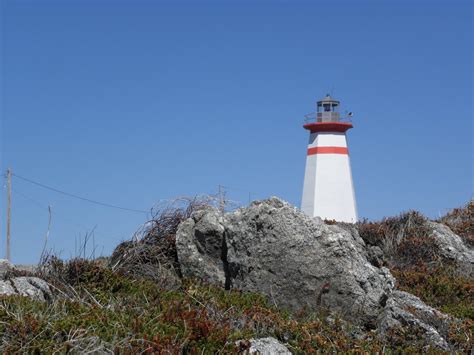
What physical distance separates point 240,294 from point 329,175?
25695mm

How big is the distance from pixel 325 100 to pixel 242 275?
29.2 meters

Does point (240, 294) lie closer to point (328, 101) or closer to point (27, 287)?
point (27, 287)

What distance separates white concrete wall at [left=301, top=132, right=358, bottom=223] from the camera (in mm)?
34188

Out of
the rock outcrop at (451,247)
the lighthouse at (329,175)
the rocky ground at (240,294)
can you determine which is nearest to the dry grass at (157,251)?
the rocky ground at (240,294)

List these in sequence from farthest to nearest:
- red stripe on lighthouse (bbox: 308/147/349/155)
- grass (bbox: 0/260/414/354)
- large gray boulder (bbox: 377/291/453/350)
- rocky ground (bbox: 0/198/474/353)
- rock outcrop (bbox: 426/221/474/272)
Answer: red stripe on lighthouse (bbox: 308/147/349/155) < rock outcrop (bbox: 426/221/474/272) < large gray boulder (bbox: 377/291/453/350) < rocky ground (bbox: 0/198/474/353) < grass (bbox: 0/260/414/354)

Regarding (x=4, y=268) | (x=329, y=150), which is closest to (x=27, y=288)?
(x=4, y=268)

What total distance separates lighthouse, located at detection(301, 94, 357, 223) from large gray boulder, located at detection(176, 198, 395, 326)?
2422 centimetres

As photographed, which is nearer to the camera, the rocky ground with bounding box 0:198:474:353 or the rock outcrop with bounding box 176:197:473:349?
the rocky ground with bounding box 0:198:474:353

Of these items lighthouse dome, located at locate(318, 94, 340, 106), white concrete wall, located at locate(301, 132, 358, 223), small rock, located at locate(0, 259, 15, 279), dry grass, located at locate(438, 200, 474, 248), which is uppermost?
lighthouse dome, located at locate(318, 94, 340, 106)

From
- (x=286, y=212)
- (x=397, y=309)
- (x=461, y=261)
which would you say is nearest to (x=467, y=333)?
(x=397, y=309)

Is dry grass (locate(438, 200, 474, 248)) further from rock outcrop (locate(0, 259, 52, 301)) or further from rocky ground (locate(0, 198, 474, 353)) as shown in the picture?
rock outcrop (locate(0, 259, 52, 301))

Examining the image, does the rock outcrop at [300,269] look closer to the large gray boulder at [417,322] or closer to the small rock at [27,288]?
the large gray boulder at [417,322]

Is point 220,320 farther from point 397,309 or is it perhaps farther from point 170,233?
point 170,233

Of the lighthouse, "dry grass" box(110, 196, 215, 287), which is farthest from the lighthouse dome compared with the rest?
"dry grass" box(110, 196, 215, 287)
